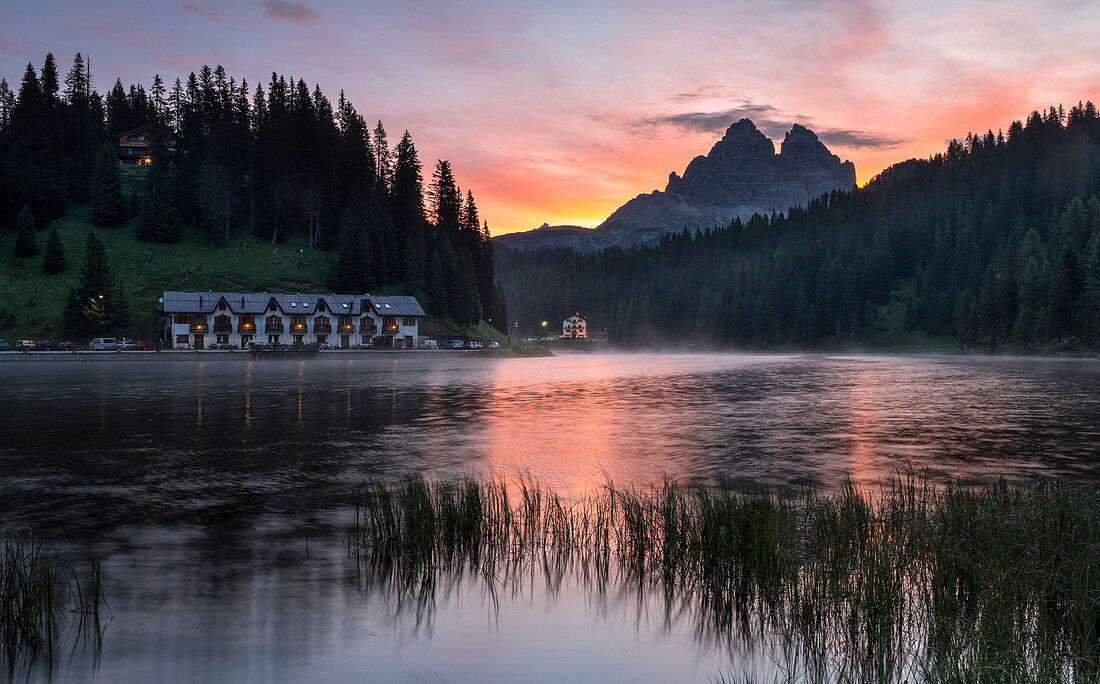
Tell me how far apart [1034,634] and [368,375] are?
258 feet

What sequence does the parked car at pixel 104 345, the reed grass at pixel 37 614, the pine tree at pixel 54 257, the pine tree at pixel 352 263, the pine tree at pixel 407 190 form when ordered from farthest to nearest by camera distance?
1. the pine tree at pixel 407 190
2. the pine tree at pixel 352 263
3. the pine tree at pixel 54 257
4. the parked car at pixel 104 345
5. the reed grass at pixel 37 614

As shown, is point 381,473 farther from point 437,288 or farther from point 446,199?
point 446,199

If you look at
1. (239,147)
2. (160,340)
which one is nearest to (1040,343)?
(160,340)

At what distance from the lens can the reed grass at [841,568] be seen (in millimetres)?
8234

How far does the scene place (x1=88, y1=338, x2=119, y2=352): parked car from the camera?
361ft

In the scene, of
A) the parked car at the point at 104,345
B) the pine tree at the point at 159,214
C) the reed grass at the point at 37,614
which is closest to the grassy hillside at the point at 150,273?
the pine tree at the point at 159,214

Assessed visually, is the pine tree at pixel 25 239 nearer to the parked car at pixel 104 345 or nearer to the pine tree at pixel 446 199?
the parked car at pixel 104 345

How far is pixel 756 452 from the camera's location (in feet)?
93.5

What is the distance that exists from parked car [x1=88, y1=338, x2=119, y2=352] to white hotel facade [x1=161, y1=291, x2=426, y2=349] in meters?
10.7

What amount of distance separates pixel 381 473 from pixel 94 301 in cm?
11546

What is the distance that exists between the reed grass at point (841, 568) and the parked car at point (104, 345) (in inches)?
4585

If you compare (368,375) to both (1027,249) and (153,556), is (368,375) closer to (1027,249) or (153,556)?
(153,556)

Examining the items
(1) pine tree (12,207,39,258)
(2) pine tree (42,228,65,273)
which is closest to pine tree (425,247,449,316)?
(2) pine tree (42,228,65,273)

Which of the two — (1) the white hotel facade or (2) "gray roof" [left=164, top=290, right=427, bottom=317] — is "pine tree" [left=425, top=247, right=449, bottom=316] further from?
(1) the white hotel facade
